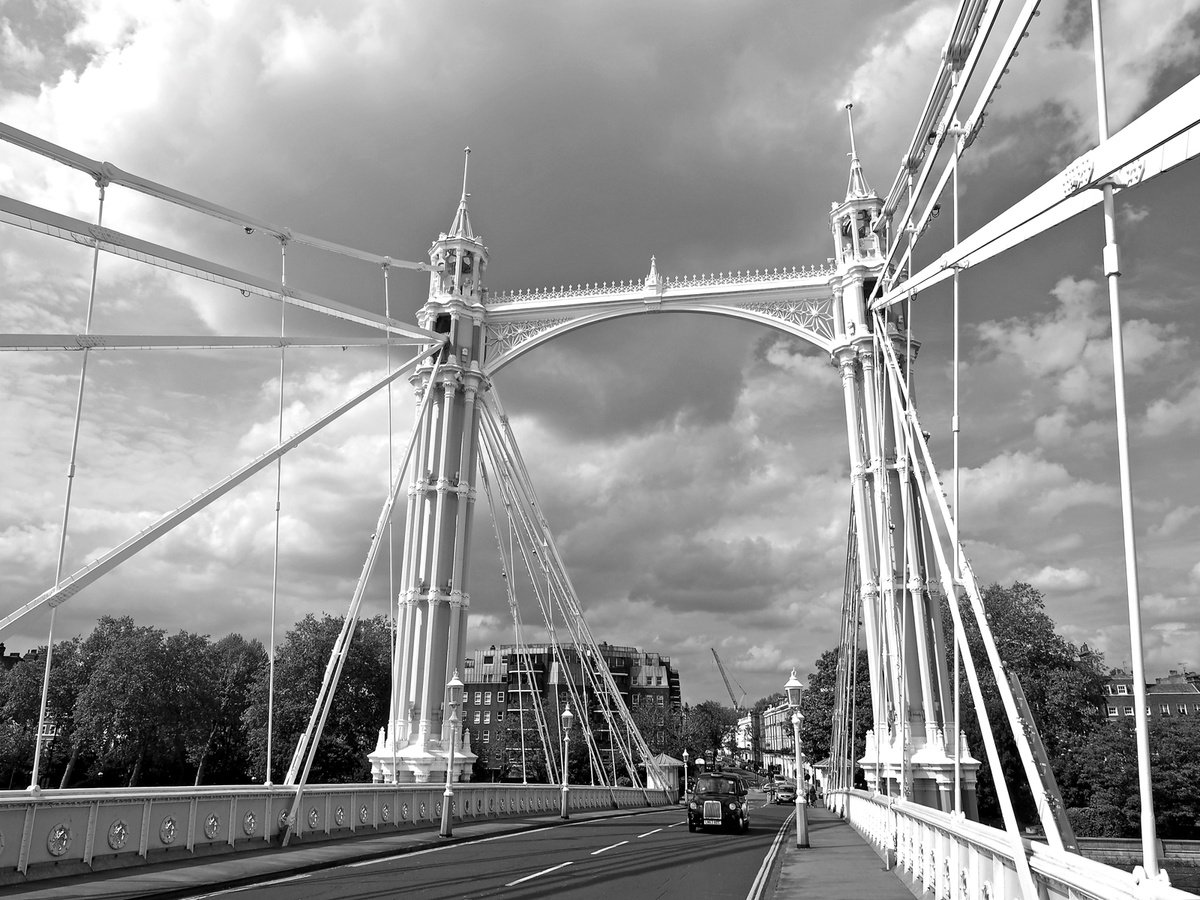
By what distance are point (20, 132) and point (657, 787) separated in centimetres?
3778

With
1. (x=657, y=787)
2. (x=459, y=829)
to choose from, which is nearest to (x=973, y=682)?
(x=459, y=829)

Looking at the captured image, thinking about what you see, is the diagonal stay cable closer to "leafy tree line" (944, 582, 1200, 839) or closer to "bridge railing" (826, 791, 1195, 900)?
"bridge railing" (826, 791, 1195, 900)

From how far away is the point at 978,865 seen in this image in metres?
8.10

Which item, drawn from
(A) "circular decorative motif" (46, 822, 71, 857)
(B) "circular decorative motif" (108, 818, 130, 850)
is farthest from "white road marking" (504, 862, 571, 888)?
(A) "circular decorative motif" (46, 822, 71, 857)

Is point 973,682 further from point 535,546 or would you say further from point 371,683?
point 371,683

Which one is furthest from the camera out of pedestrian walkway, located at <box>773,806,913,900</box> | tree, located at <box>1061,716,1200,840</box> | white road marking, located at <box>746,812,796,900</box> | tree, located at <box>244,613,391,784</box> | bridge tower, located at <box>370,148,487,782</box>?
tree, located at <box>244,613,391,784</box>

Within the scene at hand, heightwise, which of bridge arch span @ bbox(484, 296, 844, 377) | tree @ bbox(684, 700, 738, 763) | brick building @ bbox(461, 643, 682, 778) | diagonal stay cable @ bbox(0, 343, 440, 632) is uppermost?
bridge arch span @ bbox(484, 296, 844, 377)

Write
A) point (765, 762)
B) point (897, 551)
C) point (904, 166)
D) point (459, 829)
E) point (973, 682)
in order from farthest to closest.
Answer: point (765, 762)
point (897, 551)
point (459, 829)
point (904, 166)
point (973, 682)

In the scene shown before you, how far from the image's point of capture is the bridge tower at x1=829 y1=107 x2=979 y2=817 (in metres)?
23.1

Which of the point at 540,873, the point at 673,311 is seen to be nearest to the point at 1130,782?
the point at 673,311

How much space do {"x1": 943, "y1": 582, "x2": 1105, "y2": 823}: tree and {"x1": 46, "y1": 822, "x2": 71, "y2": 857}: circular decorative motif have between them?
4559 cm

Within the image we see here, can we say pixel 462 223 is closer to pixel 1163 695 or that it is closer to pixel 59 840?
pixel 59 840

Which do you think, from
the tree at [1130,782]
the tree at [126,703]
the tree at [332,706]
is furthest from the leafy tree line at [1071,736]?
the tree at [126,703]

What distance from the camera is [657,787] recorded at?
41.8 metres
